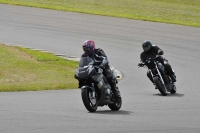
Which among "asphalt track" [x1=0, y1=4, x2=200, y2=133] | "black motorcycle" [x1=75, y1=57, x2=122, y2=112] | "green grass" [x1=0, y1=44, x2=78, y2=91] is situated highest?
"black motorcycle" [x1=75, y1=57, x2=122, y2=112]

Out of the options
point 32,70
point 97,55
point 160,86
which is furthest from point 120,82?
point 97,55

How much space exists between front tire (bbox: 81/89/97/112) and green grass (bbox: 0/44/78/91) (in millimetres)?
5116

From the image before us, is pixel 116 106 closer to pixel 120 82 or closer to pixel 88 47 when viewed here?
pixel 88 47

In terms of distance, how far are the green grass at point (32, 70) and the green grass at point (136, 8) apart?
11.9 m

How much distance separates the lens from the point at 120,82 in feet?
70.6

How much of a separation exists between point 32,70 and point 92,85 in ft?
27.4

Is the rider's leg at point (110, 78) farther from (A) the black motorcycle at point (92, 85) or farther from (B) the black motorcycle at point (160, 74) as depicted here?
(B) the black motorcycle at point (160, 74)

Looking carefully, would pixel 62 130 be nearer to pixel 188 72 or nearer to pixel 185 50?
pixel 188 72

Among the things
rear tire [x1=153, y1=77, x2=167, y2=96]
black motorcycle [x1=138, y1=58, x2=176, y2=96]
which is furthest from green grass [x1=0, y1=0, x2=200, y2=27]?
rear tire [x1=153, y1=77, x2=167, y2=96]

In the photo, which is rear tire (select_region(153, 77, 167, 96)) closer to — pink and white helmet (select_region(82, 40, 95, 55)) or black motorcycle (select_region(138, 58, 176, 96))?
black motorcycle (select_region(138, 58, 176, 96))

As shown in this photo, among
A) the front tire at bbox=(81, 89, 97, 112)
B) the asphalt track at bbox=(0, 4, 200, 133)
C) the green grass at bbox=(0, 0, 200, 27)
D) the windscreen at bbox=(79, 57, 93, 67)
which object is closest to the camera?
the asphalt track at bbox=(0, 4, 200, 133)

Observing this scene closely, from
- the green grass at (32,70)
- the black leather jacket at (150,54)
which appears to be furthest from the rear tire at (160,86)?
the green grass at (32,70)

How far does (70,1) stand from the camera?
137 feet

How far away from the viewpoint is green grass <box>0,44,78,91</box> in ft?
66.0
